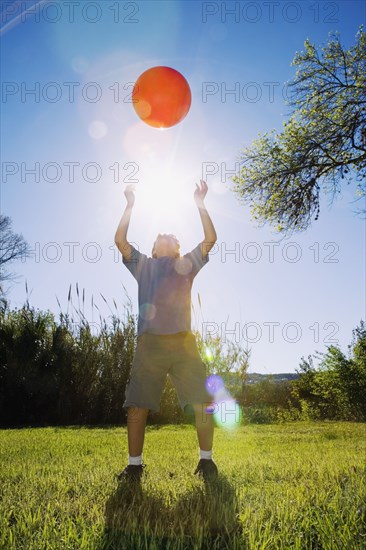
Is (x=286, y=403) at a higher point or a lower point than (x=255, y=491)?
lower

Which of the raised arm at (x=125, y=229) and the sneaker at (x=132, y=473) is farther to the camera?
the raised arm at (x=125, y=229)

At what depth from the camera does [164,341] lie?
366 cm

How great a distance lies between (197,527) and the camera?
2.21 meters

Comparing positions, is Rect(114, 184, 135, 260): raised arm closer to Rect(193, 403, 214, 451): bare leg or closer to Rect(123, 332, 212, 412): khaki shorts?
Rect(123, 332, 212, 412): khaki shorts

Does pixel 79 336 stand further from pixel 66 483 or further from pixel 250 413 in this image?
pixel 66 483

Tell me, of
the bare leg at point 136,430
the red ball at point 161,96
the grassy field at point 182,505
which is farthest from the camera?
the red ball at point 161,96

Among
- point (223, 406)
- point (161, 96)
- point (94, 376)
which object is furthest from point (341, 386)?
point (161, 96)

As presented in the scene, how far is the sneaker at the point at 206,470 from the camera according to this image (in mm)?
3392

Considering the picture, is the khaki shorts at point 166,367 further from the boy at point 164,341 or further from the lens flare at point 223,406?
the lens flare at point 223,406

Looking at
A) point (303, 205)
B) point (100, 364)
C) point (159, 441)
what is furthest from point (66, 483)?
point (303, 205)

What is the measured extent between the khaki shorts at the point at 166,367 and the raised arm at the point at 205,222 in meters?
0.73

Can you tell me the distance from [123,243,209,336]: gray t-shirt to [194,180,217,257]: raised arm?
0.06m

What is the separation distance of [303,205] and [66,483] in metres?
11.1

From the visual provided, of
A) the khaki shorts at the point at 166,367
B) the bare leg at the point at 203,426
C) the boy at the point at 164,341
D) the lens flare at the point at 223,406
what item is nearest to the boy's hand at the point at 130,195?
the boy at the point at 164,341
